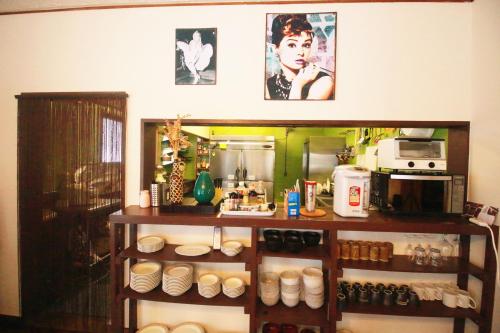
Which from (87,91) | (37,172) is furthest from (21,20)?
(37,172)

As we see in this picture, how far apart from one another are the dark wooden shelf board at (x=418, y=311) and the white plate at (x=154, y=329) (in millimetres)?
1451

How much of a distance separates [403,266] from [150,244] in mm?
1916

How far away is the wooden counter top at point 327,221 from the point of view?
4.85ft

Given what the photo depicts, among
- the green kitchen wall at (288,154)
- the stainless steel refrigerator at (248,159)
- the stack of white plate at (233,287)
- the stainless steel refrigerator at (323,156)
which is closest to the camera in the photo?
the stack of white plate at (233,287)

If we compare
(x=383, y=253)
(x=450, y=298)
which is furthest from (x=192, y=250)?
(x=450, y=298)

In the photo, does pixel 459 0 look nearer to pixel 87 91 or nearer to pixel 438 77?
pixel 438 77

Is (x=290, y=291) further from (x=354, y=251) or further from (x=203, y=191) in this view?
(x=203, y=191)

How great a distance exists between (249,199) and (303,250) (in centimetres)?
58

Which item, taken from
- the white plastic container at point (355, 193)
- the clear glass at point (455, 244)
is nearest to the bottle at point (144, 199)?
the white plastic container at point (355, 193)

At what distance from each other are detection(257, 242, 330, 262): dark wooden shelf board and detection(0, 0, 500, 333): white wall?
0.72 m

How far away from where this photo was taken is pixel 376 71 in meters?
1.77

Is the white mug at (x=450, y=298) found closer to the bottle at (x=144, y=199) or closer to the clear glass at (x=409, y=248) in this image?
the clear glass at (x=409, y=248)

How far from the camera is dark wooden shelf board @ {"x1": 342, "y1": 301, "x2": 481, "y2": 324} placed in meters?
1.56

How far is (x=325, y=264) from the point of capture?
1.61 meters
